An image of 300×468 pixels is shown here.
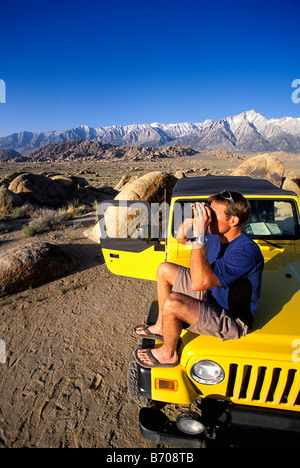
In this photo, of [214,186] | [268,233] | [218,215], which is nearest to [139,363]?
[218,215]

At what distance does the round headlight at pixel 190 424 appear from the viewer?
5.63 ft

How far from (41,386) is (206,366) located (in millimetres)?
2043

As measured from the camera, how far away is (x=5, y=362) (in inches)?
121

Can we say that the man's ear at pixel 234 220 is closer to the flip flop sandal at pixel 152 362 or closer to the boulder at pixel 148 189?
the flip flop sandal at pixel 152 362

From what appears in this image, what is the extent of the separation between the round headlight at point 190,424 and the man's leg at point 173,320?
1.31 ft

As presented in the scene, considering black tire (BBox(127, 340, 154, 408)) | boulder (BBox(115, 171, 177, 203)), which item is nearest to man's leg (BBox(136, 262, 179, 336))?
black tire (BBox(127, 340, 154, 408))

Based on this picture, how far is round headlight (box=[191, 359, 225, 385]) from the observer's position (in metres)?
1.67

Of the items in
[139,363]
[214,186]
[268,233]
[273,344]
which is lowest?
[139,363]

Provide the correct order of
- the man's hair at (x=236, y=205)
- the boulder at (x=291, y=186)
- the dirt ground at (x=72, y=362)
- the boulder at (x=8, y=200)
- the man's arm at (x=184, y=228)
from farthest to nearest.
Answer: the boulder at (x=291, y=186), the boulder at (x=8, y=200), the man's arm at (x=184, y=228), the dirt ground at (x=72, y=362), the man's hair at (x=236, y=205)

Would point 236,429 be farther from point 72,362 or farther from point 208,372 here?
point 72,362

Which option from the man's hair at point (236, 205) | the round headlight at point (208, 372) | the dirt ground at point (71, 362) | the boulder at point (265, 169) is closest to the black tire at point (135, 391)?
the dirt ground at point (71, 362)

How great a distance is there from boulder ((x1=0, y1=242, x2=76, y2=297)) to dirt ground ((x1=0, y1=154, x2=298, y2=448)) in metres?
0.17

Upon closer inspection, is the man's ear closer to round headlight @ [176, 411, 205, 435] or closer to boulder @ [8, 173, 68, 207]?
round headlight @ [176, 411, 205, 435]

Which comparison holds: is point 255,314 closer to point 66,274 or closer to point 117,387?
point 117,387
